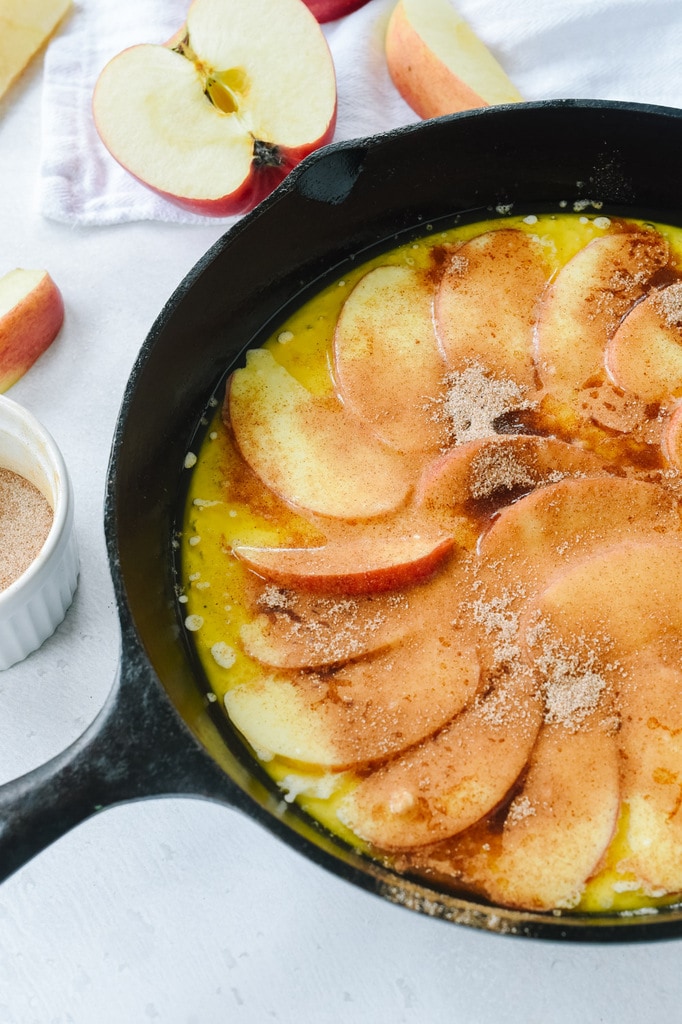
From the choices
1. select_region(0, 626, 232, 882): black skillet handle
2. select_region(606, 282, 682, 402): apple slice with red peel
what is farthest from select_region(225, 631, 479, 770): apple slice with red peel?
select_region(606, 282, 682, 402): apple slice with red peel

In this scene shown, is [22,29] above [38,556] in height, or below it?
above

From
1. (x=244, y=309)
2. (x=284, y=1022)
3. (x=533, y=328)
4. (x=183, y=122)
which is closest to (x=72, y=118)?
(x=183, y=122)

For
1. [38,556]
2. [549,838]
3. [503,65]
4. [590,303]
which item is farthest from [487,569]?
[503,65]

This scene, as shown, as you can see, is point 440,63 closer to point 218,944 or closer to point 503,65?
point 503,65

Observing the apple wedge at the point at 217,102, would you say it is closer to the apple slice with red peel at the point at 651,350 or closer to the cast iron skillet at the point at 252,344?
the cast iron skillet at the point at 252,344

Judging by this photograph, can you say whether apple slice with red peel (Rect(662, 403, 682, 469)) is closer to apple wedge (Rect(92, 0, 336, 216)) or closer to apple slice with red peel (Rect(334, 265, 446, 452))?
apple slice with red peel (Rect(334, 265, 446, 452))

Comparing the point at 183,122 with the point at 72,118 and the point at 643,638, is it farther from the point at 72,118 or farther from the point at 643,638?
the point at 643,638
